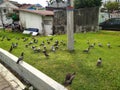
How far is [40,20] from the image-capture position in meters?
23.1

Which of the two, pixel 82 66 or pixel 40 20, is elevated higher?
pixel 40 20

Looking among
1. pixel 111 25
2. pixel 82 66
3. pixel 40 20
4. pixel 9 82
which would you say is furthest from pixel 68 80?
pixel 111 25

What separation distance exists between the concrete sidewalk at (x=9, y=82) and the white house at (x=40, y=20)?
13581 millimetres

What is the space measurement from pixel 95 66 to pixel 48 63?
1.85 m

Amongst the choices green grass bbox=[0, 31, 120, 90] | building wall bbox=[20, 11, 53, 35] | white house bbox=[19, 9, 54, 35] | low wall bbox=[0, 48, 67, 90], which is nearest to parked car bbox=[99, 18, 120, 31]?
white house bbox=[19, 9, 54, 35]

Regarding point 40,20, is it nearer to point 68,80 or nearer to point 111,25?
point 111,25

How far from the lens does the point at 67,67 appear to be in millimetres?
8242

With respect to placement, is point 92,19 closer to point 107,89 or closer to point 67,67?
point 67,67

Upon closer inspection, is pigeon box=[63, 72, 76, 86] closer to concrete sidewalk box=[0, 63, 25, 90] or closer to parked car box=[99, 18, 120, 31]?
concrete sidewalk box=[0, 63, 25, 90]

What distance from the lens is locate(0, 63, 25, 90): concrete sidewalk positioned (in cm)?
723

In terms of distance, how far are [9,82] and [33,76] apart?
1.24m

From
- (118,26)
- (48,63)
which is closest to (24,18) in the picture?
(118,26)

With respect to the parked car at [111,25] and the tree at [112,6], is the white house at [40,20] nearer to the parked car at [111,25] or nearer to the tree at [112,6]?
the parked car at [111,25]

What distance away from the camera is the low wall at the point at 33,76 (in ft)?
19.4
